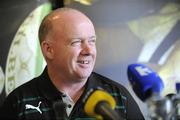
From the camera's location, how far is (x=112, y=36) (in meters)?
2.22

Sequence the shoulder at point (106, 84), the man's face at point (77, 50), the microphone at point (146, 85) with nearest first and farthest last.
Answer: the microphone at point (146, 85) < the man's face at point (77, 50) < the shoulder at point (106, 84)

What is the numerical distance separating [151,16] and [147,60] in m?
0.24

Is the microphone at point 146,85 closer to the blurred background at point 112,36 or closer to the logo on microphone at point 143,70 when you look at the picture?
the logo on microphone at point 143,70

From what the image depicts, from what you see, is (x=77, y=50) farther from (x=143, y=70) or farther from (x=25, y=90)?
(x=143, y=70)

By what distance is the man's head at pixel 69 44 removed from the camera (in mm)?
1303

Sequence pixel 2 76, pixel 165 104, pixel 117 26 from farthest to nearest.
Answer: pixel 117 26 → pixel 2 76 → pixel 165 104

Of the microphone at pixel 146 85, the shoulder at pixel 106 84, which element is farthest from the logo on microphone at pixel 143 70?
the shoulder at pixel 106 84

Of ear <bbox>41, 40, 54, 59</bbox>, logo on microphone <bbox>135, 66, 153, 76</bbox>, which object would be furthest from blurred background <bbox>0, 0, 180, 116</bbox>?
logo on microphone <bbox>135, 66, 153, 76</bbox>

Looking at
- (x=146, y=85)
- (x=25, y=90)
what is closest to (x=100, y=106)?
(x=146, y=85)

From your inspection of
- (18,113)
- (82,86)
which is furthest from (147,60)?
(18,113)

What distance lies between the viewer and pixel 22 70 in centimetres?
209

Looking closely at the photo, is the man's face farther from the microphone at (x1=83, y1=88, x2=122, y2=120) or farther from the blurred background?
the blurred background

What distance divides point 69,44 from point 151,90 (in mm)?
468

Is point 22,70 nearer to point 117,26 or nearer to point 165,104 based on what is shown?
point 117,26
